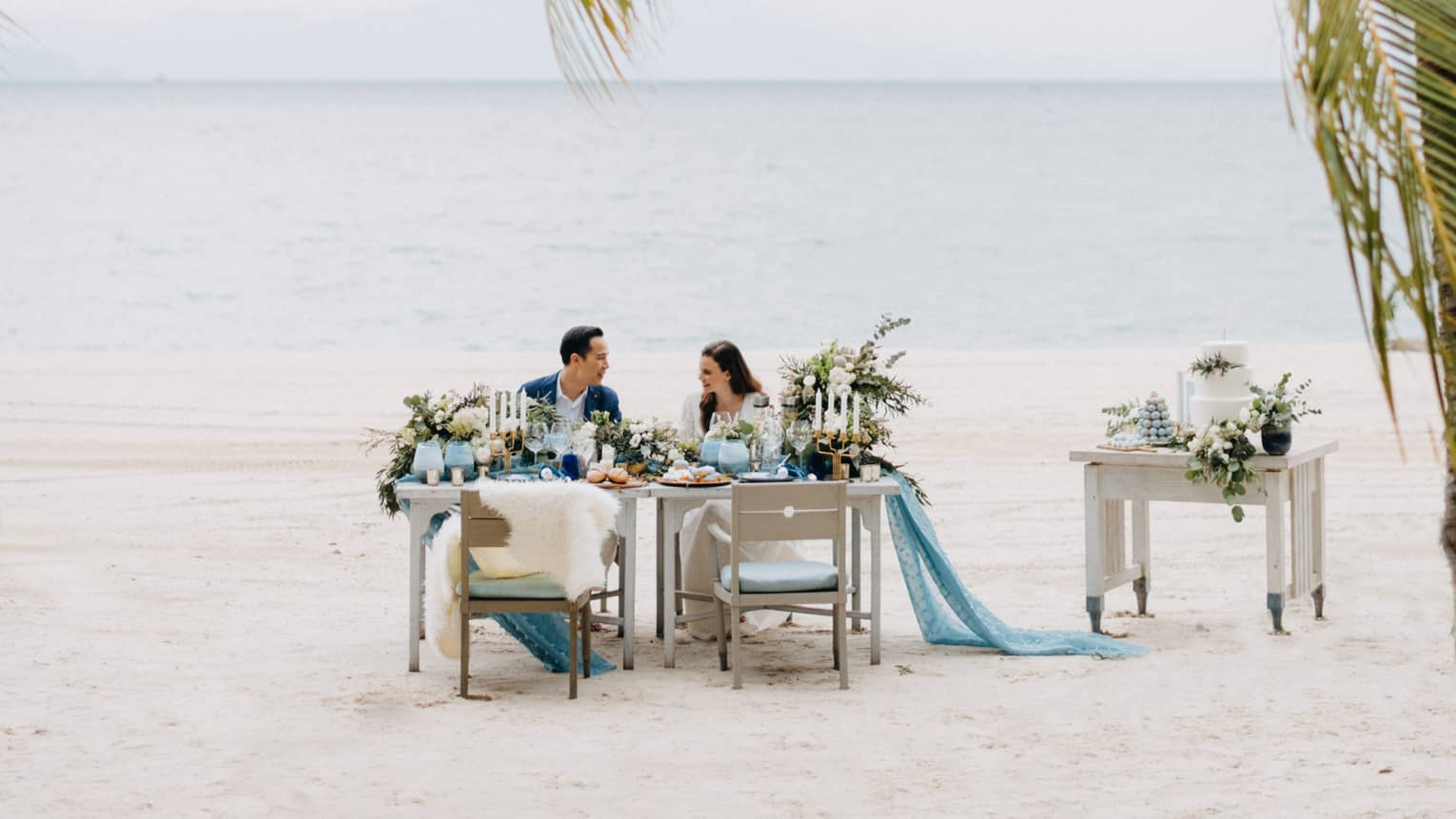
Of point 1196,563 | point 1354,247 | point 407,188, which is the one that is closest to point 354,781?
point 1354,247

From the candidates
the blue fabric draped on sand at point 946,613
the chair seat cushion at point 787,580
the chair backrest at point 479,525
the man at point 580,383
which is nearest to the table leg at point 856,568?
the blue fabric draped on sand at point 946,613

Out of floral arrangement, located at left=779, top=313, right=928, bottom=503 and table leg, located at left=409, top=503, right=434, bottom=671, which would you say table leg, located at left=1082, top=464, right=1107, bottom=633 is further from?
table leg, located at left=409, top=503, right=434, bottom=671

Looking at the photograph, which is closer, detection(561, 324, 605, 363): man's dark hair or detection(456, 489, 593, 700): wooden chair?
detection(456, 489, 593, 700): wooden chair

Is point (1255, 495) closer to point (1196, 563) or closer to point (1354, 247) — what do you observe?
point (1196, 563)

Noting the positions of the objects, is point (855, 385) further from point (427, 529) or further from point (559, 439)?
point (427, 529)

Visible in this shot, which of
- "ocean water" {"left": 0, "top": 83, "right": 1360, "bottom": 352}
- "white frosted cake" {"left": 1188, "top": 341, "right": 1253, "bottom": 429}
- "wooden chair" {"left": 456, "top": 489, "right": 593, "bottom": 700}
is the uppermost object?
"ocean water" {"left": 0, "top": 83, "right": 1360, "bottom": 352}

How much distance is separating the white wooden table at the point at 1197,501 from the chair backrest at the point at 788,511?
1.29m

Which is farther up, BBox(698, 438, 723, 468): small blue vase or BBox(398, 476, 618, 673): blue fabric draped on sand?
BBox(698, 438, 723, 468): small blue vase

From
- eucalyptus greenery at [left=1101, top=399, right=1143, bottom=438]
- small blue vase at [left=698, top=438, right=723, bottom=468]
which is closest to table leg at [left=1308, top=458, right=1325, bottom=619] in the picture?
eucalyptus greenery at [left=1101, top=399, right=1143, bottom=438]

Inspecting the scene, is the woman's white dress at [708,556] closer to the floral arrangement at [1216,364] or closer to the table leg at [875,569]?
the table leg at [875,569]

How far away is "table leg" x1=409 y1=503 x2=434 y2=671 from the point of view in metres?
5.96

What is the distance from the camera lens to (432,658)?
20.2 feet

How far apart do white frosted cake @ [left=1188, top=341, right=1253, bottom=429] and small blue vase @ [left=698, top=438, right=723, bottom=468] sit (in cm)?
188

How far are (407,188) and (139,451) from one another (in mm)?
35804
